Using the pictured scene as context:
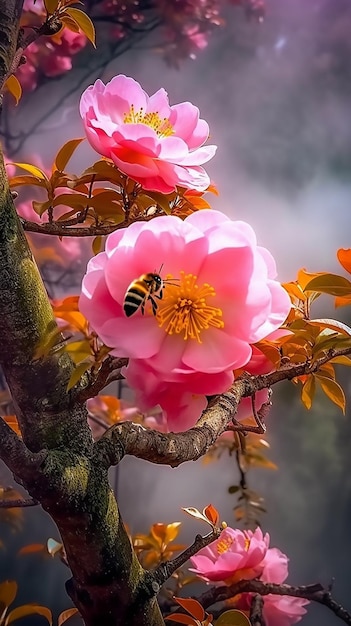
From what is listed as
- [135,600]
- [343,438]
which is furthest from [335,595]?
[135,600]

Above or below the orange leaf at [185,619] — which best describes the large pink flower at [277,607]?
below

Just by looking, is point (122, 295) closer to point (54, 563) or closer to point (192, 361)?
point (192, 361)

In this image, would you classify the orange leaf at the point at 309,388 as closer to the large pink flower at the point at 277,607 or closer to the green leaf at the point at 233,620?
the green leaf at the point at 233,620

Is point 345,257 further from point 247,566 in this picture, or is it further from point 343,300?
point 247,566

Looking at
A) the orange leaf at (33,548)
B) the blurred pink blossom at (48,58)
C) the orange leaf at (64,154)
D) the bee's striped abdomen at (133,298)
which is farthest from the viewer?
the blurred pink blossom at (48,58)

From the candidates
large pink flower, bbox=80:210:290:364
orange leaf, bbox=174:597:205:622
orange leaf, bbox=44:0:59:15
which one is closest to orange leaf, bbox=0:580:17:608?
orange leaf, bbox=174:597:205:622

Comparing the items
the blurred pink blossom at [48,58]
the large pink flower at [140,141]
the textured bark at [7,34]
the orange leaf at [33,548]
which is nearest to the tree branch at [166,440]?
the large pink flower at [140,141]

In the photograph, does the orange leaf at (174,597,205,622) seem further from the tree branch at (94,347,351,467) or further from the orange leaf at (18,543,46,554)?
the orange leaf at (18,543,46,554)
